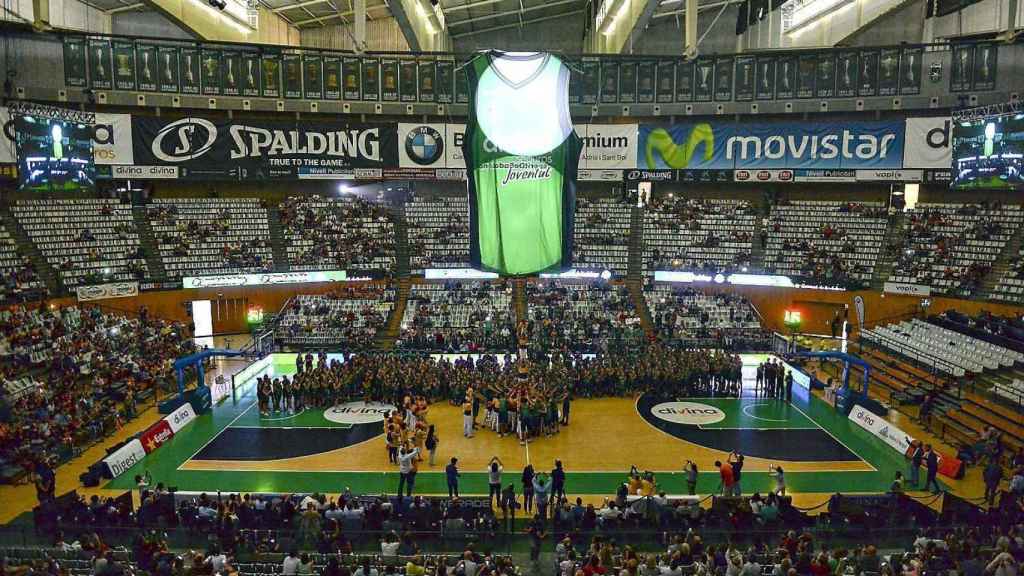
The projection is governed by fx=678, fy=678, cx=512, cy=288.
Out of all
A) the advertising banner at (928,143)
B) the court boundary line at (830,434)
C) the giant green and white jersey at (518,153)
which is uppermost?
the advertising banner at (928,143)

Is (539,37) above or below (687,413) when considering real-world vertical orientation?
above

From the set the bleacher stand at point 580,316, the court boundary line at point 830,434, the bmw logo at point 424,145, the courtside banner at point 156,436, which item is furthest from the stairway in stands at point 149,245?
the court boundary line at point 830,434

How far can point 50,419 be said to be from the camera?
1994cm

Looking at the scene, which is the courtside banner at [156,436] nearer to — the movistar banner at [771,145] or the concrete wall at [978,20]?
the movistar banner at [771,145]

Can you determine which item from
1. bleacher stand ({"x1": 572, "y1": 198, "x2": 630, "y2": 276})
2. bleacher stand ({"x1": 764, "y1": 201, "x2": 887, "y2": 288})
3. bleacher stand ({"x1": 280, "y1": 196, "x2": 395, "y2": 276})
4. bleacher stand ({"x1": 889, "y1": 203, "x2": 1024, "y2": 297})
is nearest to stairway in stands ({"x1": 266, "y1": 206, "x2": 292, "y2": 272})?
bleacher stand ({"x1": 280, "y1": 196, "x2": 395, "y2": 276})

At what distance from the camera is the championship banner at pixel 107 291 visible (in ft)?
98.0

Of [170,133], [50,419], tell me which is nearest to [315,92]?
[170,133]

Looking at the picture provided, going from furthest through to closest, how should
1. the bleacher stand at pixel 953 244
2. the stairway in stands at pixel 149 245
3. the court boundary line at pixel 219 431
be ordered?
the stairway in stands at pixel 149 245 → the bleacher stand at pixel 953 244 → the court boundary line at pixel 219 431

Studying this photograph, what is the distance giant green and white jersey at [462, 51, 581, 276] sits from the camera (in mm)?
12648

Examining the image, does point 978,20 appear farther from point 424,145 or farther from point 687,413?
point 424,145

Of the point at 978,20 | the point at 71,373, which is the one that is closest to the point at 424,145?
the point at 71,373

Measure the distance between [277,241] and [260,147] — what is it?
5335mm

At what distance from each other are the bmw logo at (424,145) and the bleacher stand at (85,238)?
15166mm

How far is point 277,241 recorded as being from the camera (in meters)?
37.7
